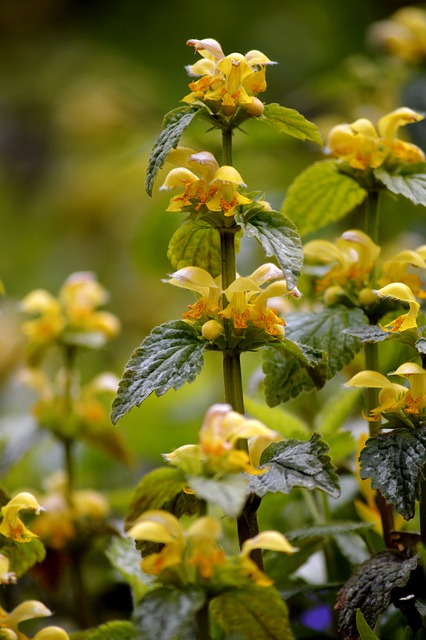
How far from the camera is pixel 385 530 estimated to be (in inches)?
25.4

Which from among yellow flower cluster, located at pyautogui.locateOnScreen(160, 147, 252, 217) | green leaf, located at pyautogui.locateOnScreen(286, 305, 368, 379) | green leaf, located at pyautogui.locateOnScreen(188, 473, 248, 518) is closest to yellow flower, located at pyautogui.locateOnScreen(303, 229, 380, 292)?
green leaf, located at pyautogui.locateOnScreen(286, 305, 368, 379)

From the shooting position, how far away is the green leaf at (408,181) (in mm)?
617

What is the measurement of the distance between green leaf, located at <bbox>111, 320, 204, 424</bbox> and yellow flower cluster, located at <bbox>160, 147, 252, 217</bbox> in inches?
3.2

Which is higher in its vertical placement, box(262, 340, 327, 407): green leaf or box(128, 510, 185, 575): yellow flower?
box(262, 340, 327, 407): green leaf

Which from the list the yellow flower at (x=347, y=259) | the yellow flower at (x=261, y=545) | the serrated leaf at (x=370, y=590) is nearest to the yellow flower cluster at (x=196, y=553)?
the yellow flower at (x=261, y=545)

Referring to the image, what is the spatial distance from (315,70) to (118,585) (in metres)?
1.98

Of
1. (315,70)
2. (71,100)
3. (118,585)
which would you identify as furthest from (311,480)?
(71,100)

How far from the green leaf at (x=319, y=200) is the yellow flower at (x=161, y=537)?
1.03 ft

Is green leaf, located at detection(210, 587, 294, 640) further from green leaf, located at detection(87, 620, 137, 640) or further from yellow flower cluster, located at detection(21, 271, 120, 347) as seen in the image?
yellow flower cluster, located at detection(21, 271, 120, 347)

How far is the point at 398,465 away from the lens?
1.72 feet

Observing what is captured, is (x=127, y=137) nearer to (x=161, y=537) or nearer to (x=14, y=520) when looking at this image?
(x=14, y=520)

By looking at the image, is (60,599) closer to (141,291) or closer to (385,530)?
(385,530)

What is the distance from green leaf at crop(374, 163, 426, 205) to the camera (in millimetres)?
617

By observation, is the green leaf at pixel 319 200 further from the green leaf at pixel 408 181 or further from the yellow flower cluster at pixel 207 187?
the yellow flower cluster at pixel 207 187
